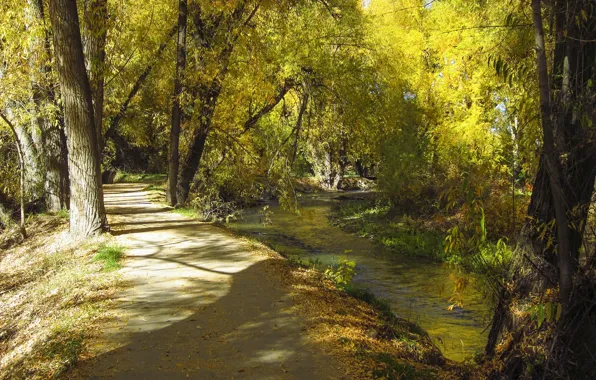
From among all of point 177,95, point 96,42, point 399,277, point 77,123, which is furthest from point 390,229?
point 77,123

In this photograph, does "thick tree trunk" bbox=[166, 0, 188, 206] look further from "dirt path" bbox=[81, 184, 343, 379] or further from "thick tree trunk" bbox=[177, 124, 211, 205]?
"dirt path" bbox=[81, 184, 343, 379]

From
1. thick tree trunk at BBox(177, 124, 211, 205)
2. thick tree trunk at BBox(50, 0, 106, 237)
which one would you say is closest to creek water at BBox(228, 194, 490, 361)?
thick tree trunk at BBox(177, 124, 211, 205)

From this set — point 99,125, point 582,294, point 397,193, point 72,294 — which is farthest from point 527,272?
point 397,193

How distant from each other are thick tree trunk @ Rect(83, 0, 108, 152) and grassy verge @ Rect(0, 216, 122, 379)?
9.72ft

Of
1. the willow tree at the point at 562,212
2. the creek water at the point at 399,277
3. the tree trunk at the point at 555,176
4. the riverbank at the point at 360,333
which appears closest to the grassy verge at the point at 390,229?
the creek water at the point at 399,277

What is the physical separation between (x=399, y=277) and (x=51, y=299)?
881 cm

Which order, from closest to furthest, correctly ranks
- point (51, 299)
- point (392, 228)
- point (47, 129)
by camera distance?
1. point (51, 299)
2. point (47, 129)
3. point (392, 228)

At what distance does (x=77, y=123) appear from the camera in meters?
10.2

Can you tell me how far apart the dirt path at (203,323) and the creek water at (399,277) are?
183 cm

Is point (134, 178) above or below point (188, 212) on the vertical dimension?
above

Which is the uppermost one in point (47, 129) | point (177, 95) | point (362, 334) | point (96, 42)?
point (96, 42)

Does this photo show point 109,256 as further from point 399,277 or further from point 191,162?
point 191,162

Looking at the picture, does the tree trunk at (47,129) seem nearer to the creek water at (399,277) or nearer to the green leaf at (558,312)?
the creek water at (399,277)

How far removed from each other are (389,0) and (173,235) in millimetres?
23533
